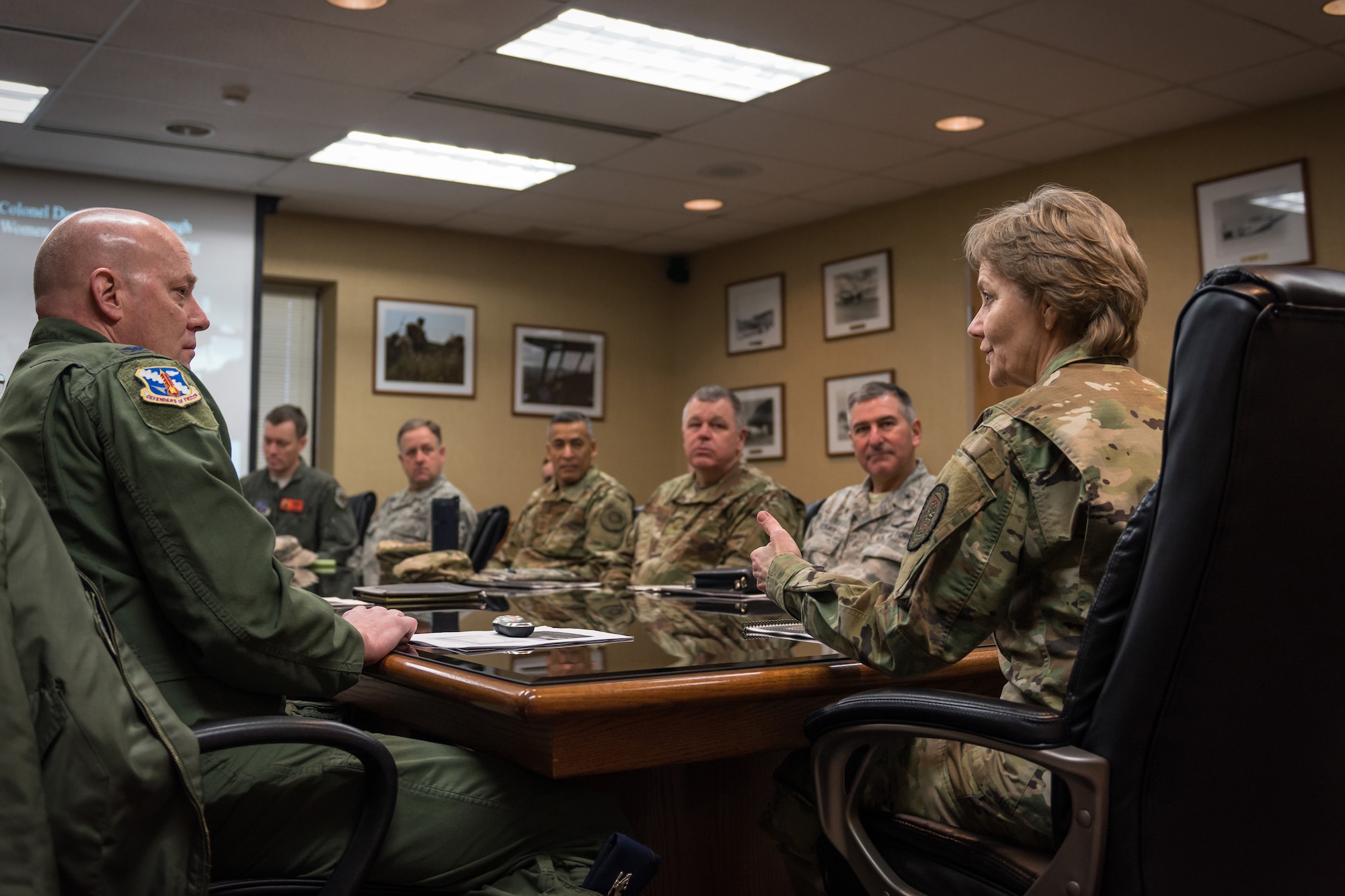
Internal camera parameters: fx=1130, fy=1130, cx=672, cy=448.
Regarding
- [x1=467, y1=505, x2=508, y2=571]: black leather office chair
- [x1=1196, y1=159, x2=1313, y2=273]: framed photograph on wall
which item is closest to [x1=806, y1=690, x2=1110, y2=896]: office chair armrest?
[x1=467, y1=505, x2=508, y2=571]: black leather office chair

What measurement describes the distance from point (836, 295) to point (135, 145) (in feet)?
14.1

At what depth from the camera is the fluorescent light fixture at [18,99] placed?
524 cm

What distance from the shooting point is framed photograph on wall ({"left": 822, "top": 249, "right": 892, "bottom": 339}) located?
23.8 feet

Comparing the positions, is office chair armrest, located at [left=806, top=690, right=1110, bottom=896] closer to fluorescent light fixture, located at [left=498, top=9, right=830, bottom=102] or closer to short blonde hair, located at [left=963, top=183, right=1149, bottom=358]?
short blonde hair, located at [left=963, top=183, right=1149, bottom=358]

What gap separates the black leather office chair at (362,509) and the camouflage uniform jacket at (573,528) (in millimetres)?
1687

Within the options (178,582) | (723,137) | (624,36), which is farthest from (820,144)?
(178,582)

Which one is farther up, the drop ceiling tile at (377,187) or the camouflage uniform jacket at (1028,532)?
the drop ceiling tile at (377,187)

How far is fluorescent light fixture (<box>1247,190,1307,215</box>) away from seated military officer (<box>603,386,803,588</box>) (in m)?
2.97

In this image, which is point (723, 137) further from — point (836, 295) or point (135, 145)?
point (135, 145)

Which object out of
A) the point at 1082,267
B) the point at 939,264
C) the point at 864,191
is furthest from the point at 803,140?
the point at 1082,267

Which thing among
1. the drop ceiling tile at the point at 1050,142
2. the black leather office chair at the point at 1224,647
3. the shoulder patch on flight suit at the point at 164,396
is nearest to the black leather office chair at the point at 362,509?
the drop ceiling tile at the point at 1050,142

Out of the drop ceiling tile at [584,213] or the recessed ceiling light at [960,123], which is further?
the drop ceiling tile at [584,213]

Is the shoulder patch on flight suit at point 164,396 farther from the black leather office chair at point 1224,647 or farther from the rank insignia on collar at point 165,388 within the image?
the black leather office chair at point 1224,647

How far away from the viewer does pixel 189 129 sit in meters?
5.81
